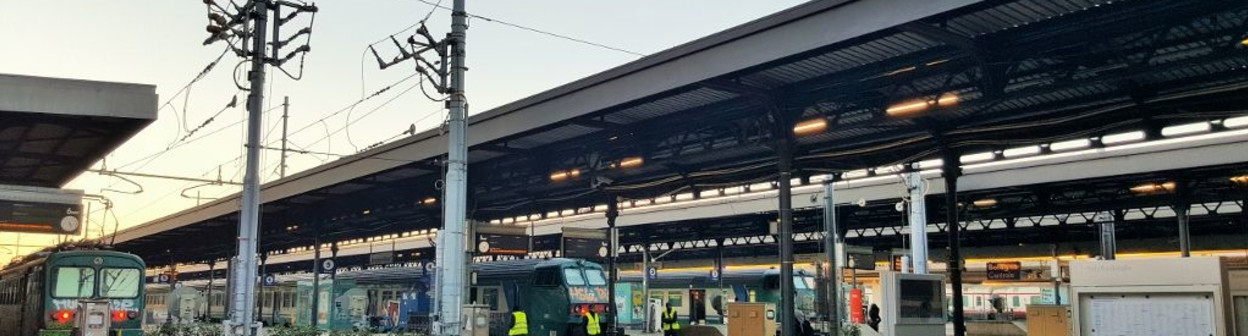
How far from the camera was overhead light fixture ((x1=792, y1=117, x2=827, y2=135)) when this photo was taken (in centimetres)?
1573

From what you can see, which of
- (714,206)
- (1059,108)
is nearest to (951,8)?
(1059,108)

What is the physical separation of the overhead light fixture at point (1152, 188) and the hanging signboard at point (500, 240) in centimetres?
1627

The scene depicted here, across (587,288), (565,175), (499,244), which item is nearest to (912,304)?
(565,175)

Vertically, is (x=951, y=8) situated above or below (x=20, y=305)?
above

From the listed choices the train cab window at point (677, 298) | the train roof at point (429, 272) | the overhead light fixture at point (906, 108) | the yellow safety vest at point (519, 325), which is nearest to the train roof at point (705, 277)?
the train cab window at point (677, 298)

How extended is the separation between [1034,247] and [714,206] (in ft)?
53.2

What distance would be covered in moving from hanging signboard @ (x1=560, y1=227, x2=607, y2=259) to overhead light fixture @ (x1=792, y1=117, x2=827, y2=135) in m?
9.94

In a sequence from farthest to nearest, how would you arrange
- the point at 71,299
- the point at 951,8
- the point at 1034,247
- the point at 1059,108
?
Result: the point at 1034,247 → the point at 71,299 → the point at 1059,108 → the point at 951,8

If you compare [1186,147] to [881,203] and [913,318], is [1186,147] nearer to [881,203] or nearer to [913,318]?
[881,203]

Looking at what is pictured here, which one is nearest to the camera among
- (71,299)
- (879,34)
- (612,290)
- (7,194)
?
(879,34)

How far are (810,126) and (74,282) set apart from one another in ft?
53.1

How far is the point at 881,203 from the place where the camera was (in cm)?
2866

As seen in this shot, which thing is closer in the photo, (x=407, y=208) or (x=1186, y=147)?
(x=1186, y=147)

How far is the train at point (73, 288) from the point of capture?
20.2 m
